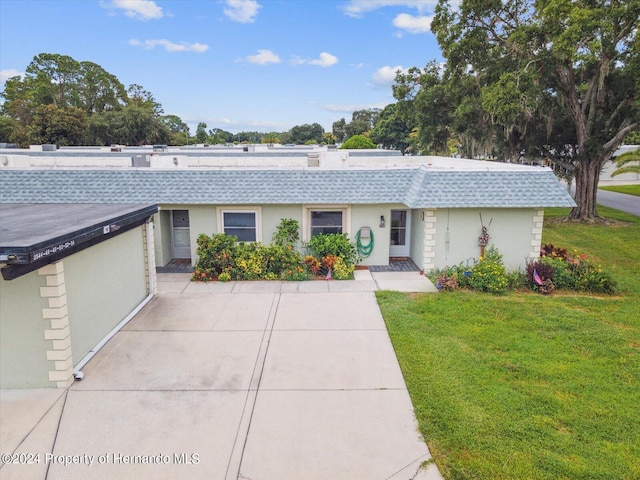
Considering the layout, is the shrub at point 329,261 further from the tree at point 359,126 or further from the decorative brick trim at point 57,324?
the tree at point 359,126

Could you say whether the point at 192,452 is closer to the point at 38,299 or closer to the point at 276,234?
the point at 38,299

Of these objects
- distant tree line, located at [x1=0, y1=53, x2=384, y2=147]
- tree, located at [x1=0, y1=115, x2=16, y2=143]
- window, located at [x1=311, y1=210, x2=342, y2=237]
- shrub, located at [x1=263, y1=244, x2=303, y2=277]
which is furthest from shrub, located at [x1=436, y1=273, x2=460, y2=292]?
tree, located at [x1=0, y1=115, x2=16, y2=143]

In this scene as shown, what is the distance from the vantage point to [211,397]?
6.88 meters

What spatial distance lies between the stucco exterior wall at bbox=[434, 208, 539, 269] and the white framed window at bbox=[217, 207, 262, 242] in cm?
577

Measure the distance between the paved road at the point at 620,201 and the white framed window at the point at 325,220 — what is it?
72.8ft

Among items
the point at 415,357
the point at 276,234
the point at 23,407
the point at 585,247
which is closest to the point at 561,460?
the point at 415,357

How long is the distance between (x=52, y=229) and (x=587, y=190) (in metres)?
25.7

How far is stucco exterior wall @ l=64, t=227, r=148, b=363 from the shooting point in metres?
7.74

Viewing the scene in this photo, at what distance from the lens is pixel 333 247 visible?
1374cm

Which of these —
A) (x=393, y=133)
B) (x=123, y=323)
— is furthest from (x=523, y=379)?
(x=393, y=133)

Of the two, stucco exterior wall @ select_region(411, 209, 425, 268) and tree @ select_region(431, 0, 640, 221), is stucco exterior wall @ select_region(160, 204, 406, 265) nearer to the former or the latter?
stucco exterior wall @ select_region(411, 209, 425, 268)

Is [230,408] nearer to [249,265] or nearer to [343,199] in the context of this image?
[249,265]

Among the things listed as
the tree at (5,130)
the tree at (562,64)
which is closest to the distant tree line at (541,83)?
the tree at (562,64)

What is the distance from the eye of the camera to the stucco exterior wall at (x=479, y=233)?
1346 centimetres
